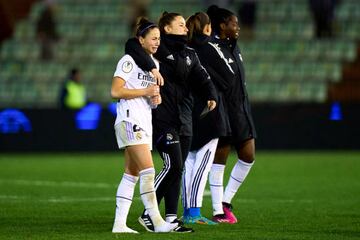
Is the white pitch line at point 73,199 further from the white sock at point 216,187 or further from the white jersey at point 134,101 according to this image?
the white jersey at point 134,101

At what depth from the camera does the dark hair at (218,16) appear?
37.2ft

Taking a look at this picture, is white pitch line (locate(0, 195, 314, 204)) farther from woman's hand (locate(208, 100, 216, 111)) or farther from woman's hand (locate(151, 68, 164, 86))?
Result: woman's hand (locate(151, 68, 164, 86))

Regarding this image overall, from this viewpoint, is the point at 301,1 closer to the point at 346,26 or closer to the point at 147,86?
the point at 346,26

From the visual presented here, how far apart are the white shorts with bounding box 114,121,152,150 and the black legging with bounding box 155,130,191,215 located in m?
0.41

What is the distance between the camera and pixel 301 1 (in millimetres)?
29031

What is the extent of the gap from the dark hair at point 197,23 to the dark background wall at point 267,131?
494 inches

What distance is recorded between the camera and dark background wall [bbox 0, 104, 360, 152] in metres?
23.5

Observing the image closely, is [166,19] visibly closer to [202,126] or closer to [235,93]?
[202,126]

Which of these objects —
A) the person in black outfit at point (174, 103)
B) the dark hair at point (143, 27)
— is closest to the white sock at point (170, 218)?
the person in black outfit at point (174, 103)

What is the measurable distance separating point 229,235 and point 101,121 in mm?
14256

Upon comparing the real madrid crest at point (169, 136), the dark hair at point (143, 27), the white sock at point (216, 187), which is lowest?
the white sock at point (216, 187)

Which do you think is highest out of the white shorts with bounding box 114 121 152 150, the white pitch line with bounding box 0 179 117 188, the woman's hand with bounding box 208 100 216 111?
the woman's hand with bounding box 208 100 216 111

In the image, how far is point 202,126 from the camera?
11.0 m

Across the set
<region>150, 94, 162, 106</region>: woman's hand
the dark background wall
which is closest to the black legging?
<region>150, 94, 162, 106</region>: woman's hand
